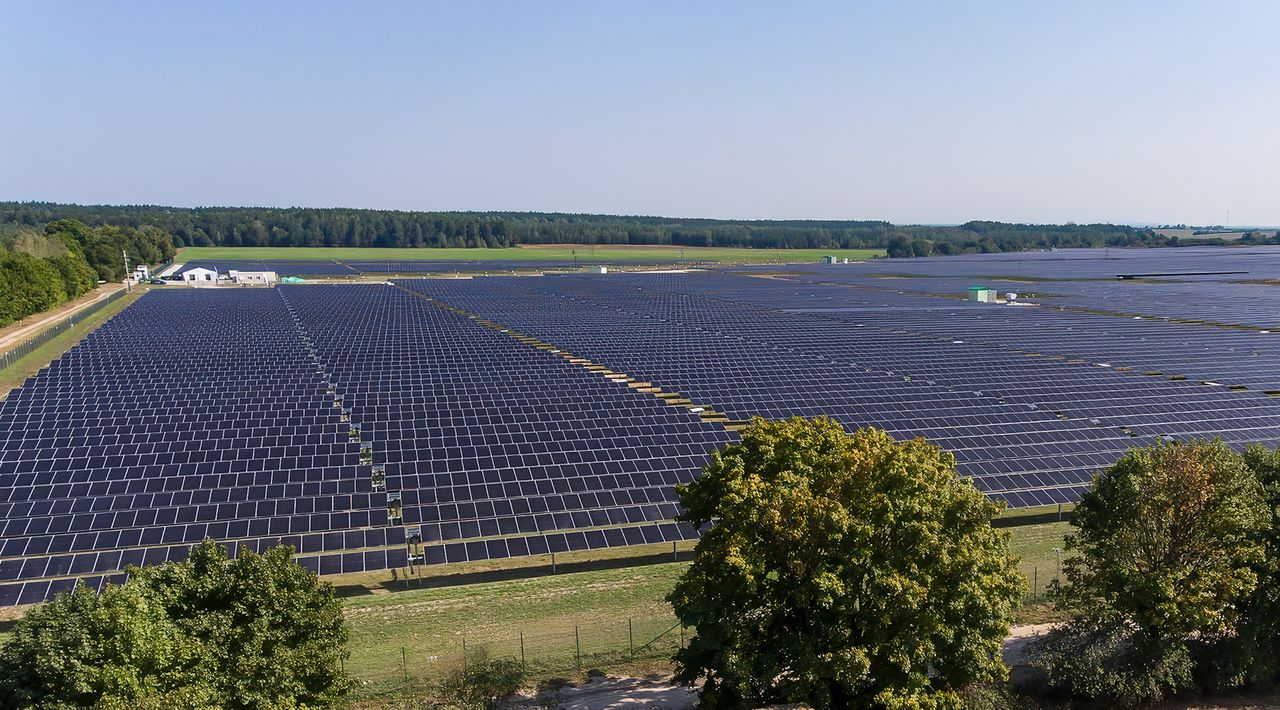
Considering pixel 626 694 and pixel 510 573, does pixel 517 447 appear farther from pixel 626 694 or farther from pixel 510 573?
pixel 626 694

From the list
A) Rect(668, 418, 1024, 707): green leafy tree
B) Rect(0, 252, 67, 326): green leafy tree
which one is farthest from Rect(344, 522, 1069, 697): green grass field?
Rect(0, 252, 67, 326): green leafy tree

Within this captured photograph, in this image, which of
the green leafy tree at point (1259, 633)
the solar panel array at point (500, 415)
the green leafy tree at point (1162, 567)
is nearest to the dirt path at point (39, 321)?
the solar panel array at point (500, 415)

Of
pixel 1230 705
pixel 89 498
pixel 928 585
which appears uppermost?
pixel 928 585

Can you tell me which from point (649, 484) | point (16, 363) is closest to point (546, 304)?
point (16, 363)

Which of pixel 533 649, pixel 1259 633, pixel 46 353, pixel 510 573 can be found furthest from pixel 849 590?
pixel 46 353

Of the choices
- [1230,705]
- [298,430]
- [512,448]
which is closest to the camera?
[1230,705]

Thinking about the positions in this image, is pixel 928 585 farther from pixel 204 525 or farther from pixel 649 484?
pixel 204 525
